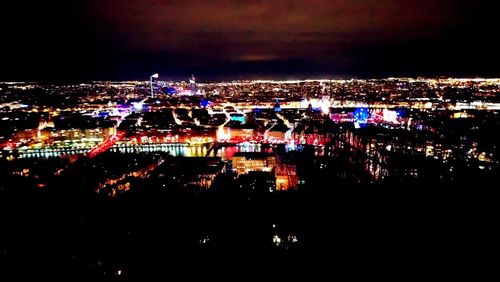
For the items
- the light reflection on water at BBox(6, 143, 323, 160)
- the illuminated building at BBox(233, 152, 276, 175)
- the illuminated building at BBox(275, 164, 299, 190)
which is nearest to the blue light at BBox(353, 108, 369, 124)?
the light reflection on water at BBox(6, 143, 323, 160)

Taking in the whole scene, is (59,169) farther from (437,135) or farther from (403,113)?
(403,113)

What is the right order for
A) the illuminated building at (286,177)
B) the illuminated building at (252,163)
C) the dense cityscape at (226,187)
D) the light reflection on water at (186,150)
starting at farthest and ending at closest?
the light reflection on water at (186,150), the illuminated building at (252,163), the illuminated building at (286,177), the dense cityscape at (226,187)

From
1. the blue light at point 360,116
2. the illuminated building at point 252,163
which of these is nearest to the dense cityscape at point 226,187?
the illuminated building at point 252,163

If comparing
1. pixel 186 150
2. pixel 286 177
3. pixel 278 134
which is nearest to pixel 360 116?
pixel 278 134

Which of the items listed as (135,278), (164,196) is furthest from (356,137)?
(135,278)

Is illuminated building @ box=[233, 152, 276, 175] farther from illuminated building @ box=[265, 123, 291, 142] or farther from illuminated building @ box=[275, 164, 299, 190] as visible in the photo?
illuminated building @ box=[265, 123, 291, 142]

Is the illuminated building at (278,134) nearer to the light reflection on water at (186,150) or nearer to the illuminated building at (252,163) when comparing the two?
the light reflection on water at (186,150)

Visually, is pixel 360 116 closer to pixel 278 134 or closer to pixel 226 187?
pixel 278 134

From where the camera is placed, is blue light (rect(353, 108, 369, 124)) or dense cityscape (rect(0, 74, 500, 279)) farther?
blue light (rect(353, 108, 369, 124))
